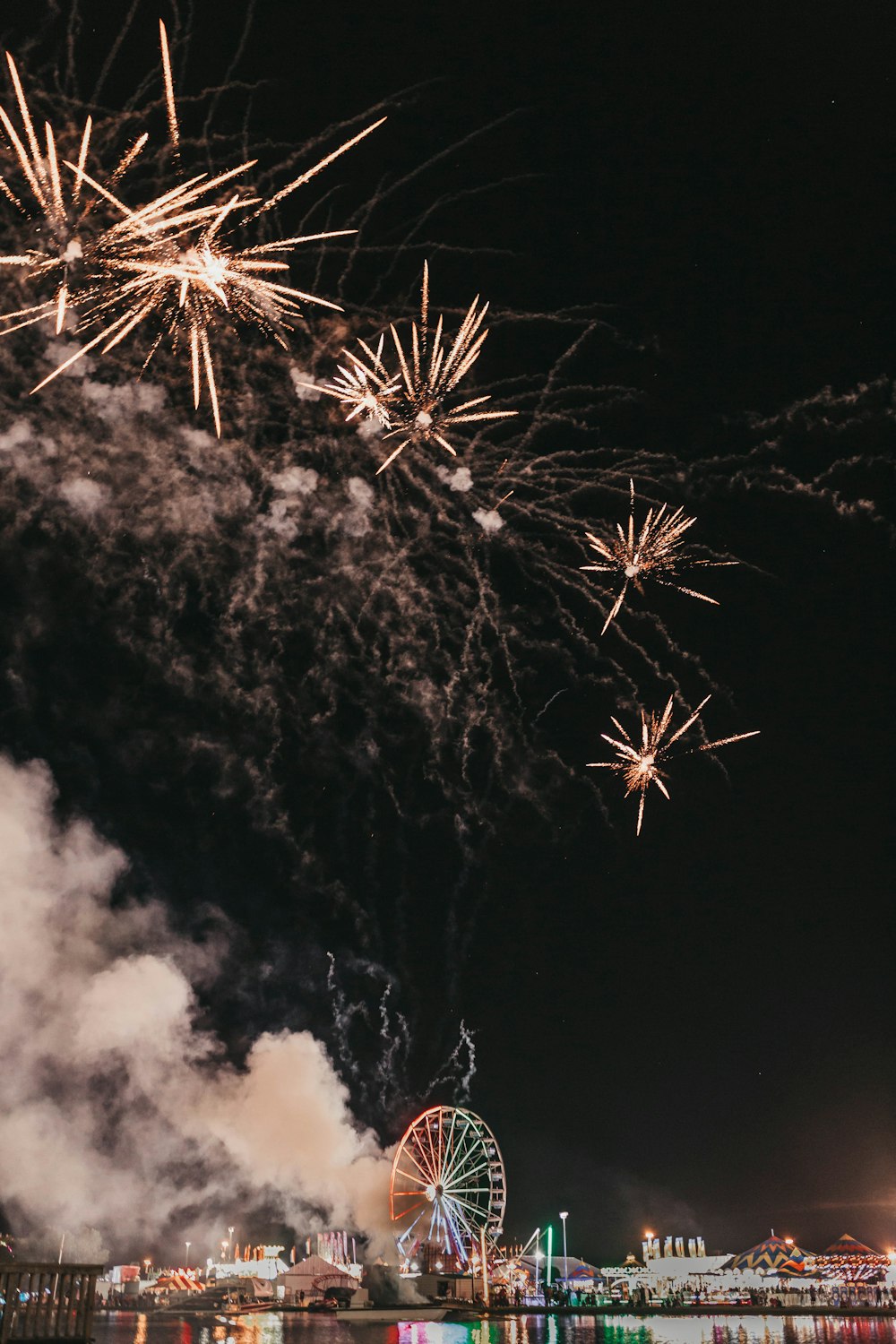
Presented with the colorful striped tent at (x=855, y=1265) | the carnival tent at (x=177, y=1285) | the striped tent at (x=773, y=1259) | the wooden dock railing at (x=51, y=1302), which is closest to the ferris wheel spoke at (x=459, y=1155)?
the striped tent at (x=773, y=1259)

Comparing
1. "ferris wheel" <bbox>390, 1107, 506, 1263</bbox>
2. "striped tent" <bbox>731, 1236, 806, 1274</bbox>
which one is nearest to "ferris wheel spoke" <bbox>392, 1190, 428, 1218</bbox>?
"ferris wheel" <bbox>390, 1107, 506, 1263</bbox>

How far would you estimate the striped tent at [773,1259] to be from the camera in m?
87.0

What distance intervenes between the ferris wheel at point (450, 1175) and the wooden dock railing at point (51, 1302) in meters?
56.8

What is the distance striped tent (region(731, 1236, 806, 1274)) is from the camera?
8700 centimetres

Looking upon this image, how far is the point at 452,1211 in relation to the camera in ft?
231

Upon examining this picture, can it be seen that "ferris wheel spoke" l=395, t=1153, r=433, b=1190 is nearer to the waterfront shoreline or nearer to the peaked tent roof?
the waterfront shoreline

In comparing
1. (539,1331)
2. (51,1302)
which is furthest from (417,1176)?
(51,1302)

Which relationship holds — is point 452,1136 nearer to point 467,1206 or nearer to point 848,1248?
point 467,1206

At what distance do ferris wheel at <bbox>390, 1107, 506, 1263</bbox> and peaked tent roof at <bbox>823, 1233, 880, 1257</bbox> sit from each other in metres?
42.0

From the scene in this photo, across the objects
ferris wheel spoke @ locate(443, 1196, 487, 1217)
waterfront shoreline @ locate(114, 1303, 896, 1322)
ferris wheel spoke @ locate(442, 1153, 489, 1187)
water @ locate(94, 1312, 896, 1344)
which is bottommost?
waterfront shoreline @ locate(114, 1303, 896, 1322)

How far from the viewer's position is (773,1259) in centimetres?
8750

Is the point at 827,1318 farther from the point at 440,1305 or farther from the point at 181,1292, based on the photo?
the point at 181,1292

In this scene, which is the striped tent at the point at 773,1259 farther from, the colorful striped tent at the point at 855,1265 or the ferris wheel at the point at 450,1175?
the ferris wheel at the point at 450,1175

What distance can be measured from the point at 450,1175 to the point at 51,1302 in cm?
5883
